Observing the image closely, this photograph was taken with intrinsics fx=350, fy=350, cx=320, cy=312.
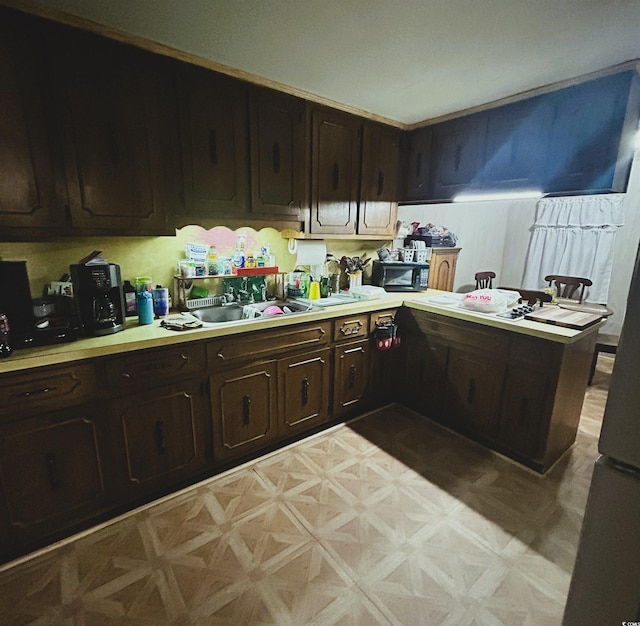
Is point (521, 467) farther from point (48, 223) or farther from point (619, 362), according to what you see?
point (48, 223)

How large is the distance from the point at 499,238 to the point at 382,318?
11.9ft

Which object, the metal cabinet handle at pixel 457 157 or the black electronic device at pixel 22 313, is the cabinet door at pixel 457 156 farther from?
the black electronic device at pixel 22 313

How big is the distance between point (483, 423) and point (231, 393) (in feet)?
5.56

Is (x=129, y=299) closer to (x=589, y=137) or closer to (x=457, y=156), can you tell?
(x=457, y=156)

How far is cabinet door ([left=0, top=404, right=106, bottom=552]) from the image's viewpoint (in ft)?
4.81

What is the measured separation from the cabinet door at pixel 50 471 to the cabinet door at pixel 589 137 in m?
2.79

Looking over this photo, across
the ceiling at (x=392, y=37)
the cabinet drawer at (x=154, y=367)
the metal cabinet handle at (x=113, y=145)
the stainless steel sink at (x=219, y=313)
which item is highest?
the ceiling at (x=392, y=37)

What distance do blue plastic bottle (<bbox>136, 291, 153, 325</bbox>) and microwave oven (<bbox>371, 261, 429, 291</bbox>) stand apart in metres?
1.91

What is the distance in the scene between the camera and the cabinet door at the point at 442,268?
3.91 meters

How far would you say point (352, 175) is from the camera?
8.69 ft

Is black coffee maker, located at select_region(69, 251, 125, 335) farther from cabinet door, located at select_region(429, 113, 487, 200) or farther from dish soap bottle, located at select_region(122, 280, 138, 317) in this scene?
cabinet door, located at select_region(429, 113, 487, 200)

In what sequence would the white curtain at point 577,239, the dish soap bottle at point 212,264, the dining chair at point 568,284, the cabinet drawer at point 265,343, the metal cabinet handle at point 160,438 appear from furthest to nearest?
1. the white curtain at point 577,239
2. the dining chair at point 568,284
3. the dish soap bottle at point 212,264
4. the cabinet drawer at point 265,343
5. the metal cabinet handle at point 160,438

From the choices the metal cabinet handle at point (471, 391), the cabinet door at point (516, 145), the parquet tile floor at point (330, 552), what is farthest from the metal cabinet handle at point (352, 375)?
the cabinet door at point (516, 145)

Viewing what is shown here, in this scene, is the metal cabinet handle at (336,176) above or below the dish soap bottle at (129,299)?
above
